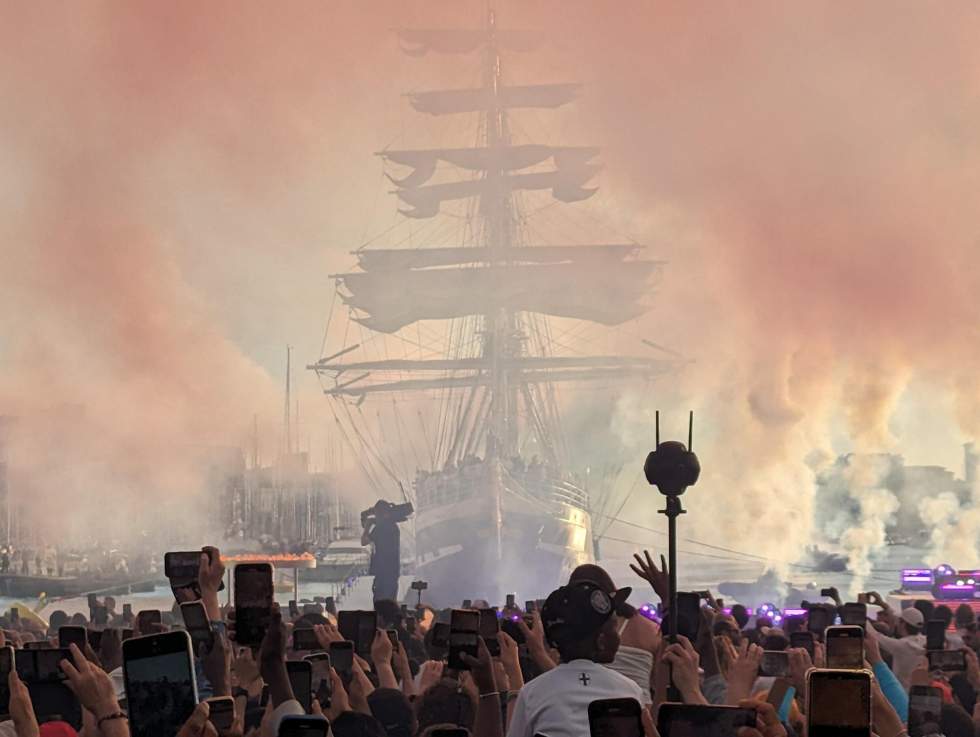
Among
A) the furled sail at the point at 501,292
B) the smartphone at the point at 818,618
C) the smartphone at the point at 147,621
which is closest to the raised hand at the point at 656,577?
the smartphone at the point at 147,621

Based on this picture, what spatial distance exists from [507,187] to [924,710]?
52.5 m

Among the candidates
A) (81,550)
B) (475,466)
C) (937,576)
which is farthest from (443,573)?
(937,576)

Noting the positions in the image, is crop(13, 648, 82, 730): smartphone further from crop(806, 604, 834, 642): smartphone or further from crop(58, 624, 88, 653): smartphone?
crop(806, 604, 834, 642): smartphone

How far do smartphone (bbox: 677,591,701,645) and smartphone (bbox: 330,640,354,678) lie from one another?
44.6 inches

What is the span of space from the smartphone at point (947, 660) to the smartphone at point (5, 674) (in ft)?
11.3

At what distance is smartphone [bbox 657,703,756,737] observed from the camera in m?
2.76

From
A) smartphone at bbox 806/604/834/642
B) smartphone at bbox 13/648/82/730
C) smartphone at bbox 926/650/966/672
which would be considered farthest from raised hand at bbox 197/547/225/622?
smartphone at bbox 806/604/834/642

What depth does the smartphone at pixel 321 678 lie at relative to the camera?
4.84 m

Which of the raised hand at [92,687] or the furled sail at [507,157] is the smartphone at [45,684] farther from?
the furled sail at [507,157]

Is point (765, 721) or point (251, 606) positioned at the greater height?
point (251, 606)

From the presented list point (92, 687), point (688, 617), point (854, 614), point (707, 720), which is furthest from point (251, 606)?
point (854, 614)

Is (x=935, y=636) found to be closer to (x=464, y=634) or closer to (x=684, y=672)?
(x=464, y=634)

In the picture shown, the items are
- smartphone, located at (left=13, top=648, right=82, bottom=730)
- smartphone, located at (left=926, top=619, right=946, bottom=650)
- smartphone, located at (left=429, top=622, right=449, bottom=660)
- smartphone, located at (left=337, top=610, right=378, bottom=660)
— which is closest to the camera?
smartphone, located at (left=13, top=648, right=82, bottom=730)

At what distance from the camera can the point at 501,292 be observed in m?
55.7
